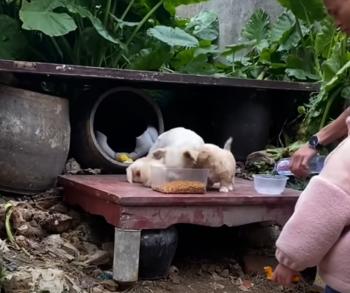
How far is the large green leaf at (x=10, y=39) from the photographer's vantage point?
3.59m

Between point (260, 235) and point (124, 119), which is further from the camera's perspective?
point (124, 119)

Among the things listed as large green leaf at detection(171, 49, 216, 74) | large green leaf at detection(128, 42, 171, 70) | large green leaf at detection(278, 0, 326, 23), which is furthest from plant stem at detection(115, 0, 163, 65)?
large green leaf at detection(278, 0, 326, 23)

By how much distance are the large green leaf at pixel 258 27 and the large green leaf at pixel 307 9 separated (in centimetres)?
69

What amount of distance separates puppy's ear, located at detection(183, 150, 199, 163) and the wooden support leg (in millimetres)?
514

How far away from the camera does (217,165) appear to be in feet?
9.39

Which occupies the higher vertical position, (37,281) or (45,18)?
(45,18)

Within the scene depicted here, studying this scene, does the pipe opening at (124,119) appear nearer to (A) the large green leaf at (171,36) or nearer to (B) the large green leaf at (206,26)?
(A) the large green leaf at (171,36)

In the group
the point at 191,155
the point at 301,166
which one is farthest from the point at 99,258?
the point at 301,166

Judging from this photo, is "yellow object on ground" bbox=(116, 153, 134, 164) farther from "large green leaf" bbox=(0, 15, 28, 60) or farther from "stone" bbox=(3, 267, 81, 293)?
"stone" bbox=(3, 267, 81, 293)

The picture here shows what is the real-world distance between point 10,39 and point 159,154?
54.2 inches

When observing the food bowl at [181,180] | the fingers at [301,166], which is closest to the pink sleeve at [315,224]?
the fingers at [301,166]

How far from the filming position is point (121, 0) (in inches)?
157

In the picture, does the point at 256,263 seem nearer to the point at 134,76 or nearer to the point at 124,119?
the point at 134,76

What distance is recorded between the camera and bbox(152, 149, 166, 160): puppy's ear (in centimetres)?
289
